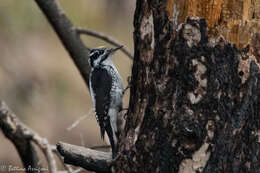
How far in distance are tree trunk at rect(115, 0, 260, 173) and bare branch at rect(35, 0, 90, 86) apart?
167 cm

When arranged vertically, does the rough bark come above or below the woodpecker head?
above

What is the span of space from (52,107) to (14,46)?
2665 mm

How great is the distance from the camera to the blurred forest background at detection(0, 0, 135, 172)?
5.59 meters

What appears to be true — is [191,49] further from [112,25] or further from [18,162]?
[18,162]

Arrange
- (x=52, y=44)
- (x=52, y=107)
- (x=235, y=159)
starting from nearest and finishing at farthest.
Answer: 1. (x=235, y=159)
2. (x=52, y=44)
3. (x=52, y=107)

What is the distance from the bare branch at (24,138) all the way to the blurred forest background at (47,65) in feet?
4.24

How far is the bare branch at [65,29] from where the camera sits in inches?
162

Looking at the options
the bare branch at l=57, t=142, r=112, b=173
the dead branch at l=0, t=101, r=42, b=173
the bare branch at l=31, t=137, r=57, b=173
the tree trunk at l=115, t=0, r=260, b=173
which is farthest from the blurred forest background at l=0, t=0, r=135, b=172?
the tree trunk at l=115, t=0, r=260, b=173

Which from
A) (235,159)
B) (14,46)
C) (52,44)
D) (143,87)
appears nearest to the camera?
(235,159)

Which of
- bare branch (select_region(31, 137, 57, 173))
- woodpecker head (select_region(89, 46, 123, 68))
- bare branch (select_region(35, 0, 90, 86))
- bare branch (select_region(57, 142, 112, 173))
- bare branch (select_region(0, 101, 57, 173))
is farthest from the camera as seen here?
woodpecker head (select_region(89, 46, 123, 68))

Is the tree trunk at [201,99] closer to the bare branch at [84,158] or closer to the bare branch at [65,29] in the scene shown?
the bare branch at [84,158]

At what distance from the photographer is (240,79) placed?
252 cm

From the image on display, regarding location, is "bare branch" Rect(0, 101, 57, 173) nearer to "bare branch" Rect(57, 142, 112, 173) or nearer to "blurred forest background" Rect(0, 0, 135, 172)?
"bare branch" Rect(57, 142, 112, 173)

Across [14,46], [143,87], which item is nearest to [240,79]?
[143,87]
